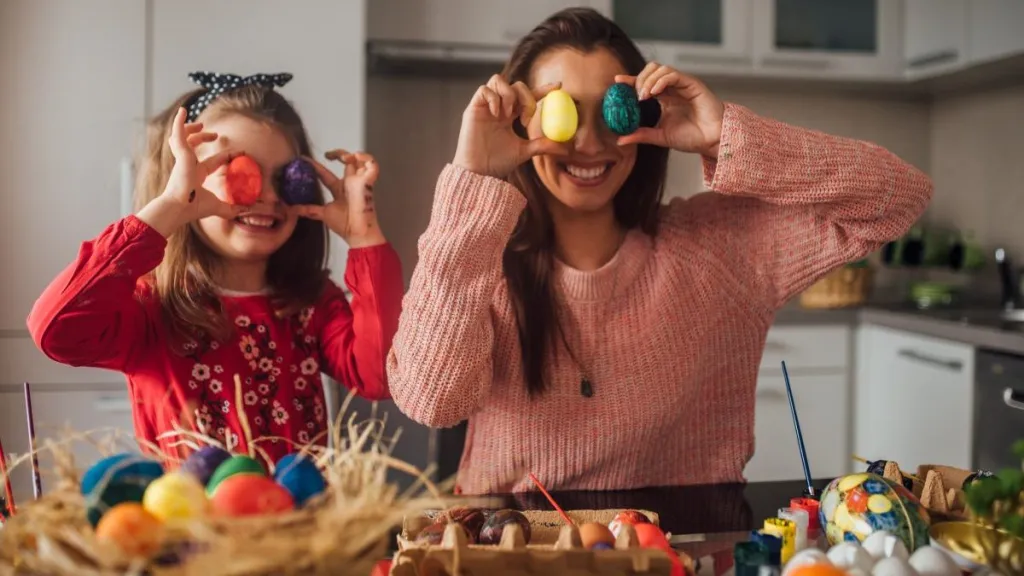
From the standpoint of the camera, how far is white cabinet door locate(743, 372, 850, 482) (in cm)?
292

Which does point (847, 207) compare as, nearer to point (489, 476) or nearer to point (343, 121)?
point (489, 476)

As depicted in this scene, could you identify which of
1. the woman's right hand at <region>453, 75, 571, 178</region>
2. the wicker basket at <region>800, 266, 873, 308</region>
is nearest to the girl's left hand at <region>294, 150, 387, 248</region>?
the woman's right hand at <region>453, 75, 571, 178</region>

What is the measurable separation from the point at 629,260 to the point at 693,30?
193 cm

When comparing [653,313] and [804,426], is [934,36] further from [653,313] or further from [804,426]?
[653,313]

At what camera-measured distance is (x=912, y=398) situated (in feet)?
8.96

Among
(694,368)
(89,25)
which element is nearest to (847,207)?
(694,368)

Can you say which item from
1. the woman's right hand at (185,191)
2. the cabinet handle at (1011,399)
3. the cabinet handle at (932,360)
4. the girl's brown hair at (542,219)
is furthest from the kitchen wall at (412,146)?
the woman's right hand at (185,191)

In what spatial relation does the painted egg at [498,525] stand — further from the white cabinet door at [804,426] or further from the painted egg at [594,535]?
the white cabinet door at [804,426]

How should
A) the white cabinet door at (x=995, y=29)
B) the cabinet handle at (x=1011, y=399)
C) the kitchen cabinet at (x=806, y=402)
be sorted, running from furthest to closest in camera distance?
1. the kitchen cabinet at (x=806, y=402)
2. the white cabinet door at (x=995, y=29)
3. the cabinet handle at (x=1011, y=399)

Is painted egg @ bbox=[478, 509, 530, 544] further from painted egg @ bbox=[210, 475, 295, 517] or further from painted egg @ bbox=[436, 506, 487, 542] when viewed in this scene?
painted egg @ bbox=[210, 475, 295, 517]

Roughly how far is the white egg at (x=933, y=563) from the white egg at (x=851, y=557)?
0.04 metres

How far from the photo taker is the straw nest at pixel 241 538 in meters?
0.54

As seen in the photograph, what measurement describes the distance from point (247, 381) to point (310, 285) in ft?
0.61

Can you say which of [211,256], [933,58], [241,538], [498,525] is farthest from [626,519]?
[933,58]
